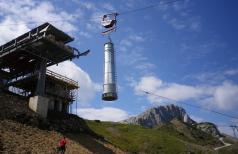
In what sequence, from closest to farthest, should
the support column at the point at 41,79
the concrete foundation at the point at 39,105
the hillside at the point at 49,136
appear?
the hillside at the point at 49,136, the concrete foundation at the point at 39,105, the support column at the point at 41,79

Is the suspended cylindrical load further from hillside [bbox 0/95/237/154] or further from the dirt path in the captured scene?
hillside [bbox 0/95/237/154]

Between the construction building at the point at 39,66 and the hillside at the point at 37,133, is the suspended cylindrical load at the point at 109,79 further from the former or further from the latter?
the construction building at the point at 39,66

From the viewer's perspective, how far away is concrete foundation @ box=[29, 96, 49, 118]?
49.3 m

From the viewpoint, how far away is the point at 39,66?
5634 cm

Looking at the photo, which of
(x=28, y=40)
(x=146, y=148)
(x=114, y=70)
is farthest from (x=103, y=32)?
(x=146, y=148)

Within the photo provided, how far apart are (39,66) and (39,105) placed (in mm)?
8946

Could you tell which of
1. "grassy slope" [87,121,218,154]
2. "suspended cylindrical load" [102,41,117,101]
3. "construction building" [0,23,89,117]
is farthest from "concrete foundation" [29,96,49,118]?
"suspended cylindrical load" [102,41,117,101]

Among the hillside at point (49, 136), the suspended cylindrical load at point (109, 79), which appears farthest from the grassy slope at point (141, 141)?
the suspended cylindrical load at point (109, 79)

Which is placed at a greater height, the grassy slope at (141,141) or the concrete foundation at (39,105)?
the concrete foundation at (39,105)

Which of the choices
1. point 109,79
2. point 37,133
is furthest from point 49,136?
point 109,79

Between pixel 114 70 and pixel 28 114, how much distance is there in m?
21.7

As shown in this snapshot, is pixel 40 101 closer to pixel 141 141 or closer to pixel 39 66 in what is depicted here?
pixel 39 66

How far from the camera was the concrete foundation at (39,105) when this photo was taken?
4934 centimetres

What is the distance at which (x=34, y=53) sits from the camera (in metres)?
55.2
